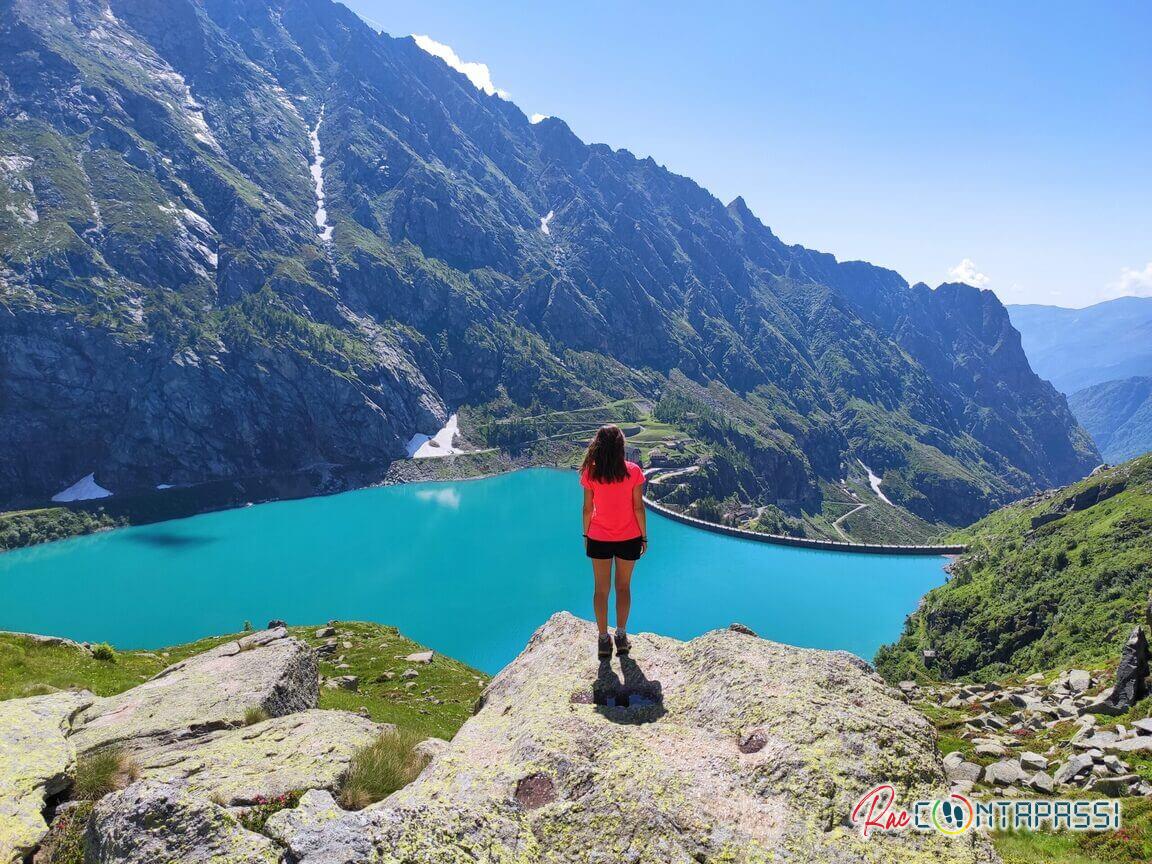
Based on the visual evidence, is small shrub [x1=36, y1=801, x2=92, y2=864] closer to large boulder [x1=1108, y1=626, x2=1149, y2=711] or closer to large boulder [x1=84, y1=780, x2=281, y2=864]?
large boulder [x1=84, y1=780, x2=281, y2=864]

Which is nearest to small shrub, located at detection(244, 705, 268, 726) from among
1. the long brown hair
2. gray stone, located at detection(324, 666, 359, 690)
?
the long brown hair

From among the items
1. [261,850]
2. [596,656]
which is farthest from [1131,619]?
[261,850]

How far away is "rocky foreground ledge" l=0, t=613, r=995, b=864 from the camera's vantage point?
6586mm

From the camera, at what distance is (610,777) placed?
25.1 ft

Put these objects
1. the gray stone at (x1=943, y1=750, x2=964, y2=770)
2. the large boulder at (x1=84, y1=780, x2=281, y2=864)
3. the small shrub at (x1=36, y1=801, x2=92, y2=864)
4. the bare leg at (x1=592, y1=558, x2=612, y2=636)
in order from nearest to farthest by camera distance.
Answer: the large boulder at (x1=84, y1=780, x2=281, y2=864) → the small shrub at (x1=36, y1=801, x2=92, y2=864) → the bare leg at (x1=592, y1=558, x2=612, y2=636) → the gray stone at (x1=943, y1=750, x2=964, y2=770)

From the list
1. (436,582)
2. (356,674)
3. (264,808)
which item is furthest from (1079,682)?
(436,582)

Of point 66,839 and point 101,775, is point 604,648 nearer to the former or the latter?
point 66,839

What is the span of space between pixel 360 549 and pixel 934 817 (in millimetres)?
145885

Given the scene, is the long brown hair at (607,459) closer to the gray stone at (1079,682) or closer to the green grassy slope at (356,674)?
the green grassy slope at (356,674)

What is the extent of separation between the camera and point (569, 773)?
25.8 ft

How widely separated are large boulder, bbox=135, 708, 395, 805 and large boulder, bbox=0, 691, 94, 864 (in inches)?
47.2

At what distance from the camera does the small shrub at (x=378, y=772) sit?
322 inches

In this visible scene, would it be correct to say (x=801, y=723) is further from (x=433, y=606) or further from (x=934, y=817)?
(x=433, y=606)

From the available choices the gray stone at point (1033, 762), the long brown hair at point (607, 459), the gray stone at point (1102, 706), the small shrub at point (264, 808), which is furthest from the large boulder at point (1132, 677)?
the small shrub at point (264, 808)
